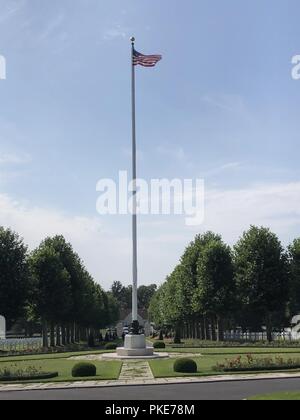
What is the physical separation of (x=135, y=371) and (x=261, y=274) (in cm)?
3922

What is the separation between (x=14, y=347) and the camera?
5944 cm

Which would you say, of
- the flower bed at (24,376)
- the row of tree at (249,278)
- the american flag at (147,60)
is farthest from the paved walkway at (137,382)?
the row of tree at (249,278)

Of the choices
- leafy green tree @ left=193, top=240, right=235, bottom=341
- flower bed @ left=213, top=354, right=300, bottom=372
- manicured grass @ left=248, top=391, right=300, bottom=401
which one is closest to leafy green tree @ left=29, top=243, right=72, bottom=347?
leafy green tree @ left=193, top=240, right=235, bottom=341

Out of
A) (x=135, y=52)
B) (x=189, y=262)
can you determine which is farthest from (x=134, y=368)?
(x=189, y=262)

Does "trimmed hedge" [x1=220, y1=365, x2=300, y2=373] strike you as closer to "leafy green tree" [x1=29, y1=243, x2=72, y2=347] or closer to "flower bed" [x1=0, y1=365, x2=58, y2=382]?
"flower bed" [x1=0, y1=365, x2=58, y2=382]

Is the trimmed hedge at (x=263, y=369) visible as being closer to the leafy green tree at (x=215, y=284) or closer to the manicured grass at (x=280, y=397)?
the manicured grass at (x=280, y=397)

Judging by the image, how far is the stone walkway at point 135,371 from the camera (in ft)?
85.8

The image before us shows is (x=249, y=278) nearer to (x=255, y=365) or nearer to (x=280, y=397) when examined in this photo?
Result: (x=255, y=365)

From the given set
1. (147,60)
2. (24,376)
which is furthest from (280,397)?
(147,60)

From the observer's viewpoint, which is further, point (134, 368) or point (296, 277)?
point (296, 277)

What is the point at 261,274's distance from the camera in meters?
66.2
